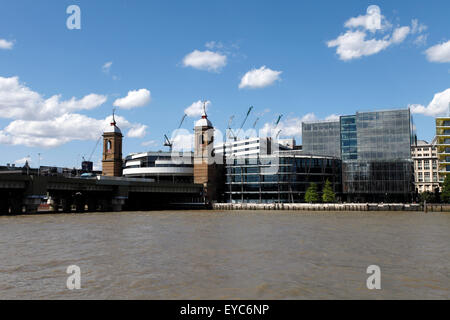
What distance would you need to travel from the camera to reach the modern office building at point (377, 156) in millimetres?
144250

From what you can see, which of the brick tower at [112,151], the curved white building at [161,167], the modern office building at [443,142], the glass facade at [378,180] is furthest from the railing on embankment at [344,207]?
the brick tower at [112,151]

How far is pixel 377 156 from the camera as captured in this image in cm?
14838

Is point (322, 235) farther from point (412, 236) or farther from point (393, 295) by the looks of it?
point (393, 295)

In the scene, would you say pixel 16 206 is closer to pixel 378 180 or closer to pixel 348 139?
pixel 348 139

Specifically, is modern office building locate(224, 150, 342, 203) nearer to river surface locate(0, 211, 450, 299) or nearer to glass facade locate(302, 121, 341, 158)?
glass facade locate(302, 121, 341, 158)

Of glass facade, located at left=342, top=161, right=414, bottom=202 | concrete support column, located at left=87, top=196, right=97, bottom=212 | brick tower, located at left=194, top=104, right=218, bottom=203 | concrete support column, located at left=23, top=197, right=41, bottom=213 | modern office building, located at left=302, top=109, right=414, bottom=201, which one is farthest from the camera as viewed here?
brick tower, located at left=194, top=104, right=218, bottom=203

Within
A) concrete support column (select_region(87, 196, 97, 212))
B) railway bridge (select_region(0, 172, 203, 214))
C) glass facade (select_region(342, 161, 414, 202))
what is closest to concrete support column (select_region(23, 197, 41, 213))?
railway bridge (select_region(0, 172, 203, 214))

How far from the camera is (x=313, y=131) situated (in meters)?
197

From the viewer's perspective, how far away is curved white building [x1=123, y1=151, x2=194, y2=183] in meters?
161

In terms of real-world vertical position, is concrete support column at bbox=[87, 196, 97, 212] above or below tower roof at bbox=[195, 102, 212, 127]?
below

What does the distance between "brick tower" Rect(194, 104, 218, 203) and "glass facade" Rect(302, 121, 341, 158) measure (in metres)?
58.9

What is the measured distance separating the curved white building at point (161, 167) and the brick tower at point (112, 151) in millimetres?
5656
